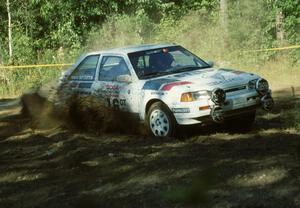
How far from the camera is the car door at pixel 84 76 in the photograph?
9.69m

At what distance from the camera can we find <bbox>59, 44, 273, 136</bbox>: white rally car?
8117mm

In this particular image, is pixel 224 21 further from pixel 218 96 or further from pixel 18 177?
pixel 18 177

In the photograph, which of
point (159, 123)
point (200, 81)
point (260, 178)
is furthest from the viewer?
point (159, 123)

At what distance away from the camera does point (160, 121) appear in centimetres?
839

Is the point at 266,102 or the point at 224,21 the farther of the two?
the point at 224,21

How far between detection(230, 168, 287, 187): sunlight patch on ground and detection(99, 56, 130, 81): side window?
418 cm

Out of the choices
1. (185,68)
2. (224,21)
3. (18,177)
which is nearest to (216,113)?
(185,68)

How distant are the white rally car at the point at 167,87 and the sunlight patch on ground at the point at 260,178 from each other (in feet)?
9.11

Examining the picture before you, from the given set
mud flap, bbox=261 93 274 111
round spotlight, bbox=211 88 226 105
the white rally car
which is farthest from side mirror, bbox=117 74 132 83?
mud flap, bbox=261 93 274 111

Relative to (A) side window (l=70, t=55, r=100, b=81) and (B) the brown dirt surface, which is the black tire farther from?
(A) side window (l=70, t=55, r=100, b=81)

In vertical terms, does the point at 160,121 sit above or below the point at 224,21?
below

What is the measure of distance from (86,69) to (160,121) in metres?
2.16

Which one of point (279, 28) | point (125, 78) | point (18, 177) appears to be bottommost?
point (18, 177)

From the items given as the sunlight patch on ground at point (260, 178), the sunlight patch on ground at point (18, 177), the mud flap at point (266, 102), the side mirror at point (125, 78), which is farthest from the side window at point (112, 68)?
the sunlight patch on ground at point (260, 178)
